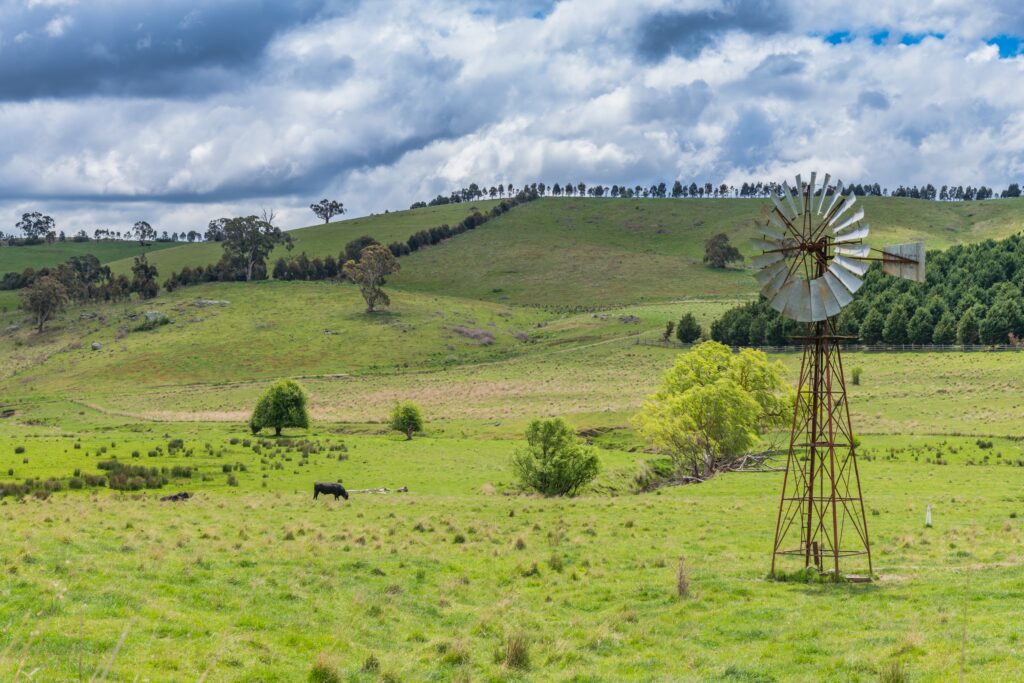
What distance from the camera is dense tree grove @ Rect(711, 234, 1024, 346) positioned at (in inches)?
4380

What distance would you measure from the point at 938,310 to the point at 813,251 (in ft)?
364

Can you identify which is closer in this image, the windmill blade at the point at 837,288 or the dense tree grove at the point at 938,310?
the windmill blade at the point at 837,288

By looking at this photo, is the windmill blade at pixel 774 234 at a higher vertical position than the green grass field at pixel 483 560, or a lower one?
higher

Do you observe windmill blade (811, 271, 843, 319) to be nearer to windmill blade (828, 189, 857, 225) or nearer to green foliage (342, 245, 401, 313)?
windmill blade (828, 189, 857, 225)

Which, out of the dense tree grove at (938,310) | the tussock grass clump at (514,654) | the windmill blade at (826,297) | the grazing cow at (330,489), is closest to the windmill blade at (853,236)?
the windmill blade at (826,297)

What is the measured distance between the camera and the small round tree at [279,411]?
76.1 meters

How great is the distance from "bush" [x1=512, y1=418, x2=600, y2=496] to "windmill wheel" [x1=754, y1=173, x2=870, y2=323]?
85.3 ft

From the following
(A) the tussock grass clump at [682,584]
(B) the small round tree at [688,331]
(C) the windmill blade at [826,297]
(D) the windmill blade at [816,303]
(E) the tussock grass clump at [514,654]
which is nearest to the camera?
(E) the tussock grass clump at [514,654]


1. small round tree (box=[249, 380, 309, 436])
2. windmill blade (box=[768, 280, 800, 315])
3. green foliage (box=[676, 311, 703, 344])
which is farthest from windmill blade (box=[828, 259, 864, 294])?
green foliage (box=[676, 311, 703, 344])

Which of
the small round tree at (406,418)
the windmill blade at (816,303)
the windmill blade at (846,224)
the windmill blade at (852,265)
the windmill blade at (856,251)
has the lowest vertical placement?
the small round tree at (406,418)

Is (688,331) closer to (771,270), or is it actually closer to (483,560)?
(771,270)

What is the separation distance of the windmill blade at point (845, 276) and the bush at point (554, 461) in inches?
1081

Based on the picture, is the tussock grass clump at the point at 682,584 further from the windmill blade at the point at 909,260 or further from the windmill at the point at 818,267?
the windmill blade at the point at 909,260

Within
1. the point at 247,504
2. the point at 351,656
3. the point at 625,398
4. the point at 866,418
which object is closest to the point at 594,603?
the point at 351,656
